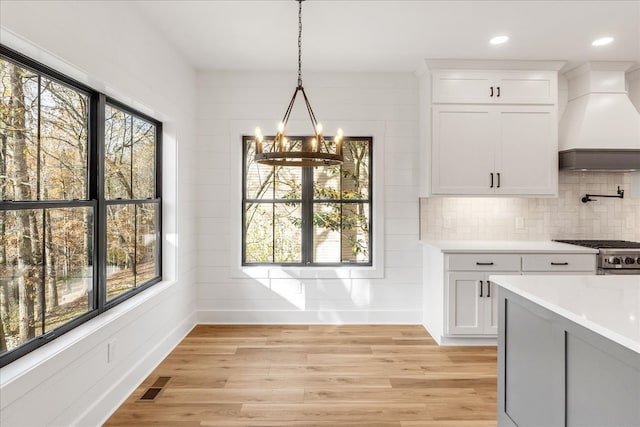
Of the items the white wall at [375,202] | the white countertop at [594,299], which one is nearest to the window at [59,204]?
the white wall at [375,202]

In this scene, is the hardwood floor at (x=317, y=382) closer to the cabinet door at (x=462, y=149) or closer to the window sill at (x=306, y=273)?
the window sill at (x=306, y=273)

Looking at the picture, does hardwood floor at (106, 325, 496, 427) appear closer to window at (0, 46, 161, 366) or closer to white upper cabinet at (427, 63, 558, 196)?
window at (0, 46, 161, 366)

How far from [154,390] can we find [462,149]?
3.39 metres

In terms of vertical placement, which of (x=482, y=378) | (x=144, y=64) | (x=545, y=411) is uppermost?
(x=144, y=64)

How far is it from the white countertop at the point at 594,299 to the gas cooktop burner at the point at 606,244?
5.77 feet

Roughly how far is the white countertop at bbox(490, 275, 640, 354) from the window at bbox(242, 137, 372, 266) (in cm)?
229

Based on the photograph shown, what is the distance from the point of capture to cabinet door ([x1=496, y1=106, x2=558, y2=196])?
4012 millimetres

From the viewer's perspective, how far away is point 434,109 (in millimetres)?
4008

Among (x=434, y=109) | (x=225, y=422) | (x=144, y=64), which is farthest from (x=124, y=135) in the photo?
(x=434, y=109)

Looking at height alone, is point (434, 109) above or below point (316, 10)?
below

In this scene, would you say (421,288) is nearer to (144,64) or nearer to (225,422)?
(225,422)

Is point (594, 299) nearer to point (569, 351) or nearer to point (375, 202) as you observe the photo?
point (569, 351)

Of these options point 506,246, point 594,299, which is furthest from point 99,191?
point 506,246

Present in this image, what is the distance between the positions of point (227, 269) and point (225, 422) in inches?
82.6
